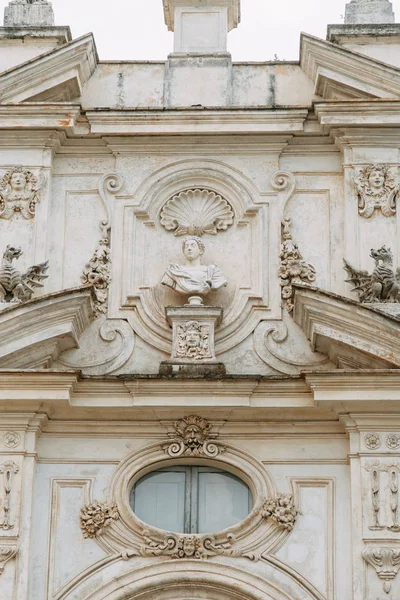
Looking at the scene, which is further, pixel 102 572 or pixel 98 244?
pixel 98 244

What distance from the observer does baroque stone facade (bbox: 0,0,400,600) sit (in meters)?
14.8

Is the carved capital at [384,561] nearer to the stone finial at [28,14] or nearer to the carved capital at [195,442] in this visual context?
the carved capital at [195,442]

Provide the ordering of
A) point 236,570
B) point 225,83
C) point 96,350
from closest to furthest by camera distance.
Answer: point 236,570 → point 96,350 → point 225,83

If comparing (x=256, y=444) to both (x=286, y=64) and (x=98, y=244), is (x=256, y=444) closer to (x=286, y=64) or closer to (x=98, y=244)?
(x=98, y=244)

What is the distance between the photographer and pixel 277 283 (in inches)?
627

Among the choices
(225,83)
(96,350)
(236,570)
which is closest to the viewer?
(236,570)

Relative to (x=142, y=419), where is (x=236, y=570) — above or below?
below

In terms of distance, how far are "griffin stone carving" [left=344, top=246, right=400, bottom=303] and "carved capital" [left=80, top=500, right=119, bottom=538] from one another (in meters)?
3.03

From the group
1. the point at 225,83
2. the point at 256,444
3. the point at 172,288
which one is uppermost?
the point at 225,83

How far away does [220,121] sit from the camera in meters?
16.3

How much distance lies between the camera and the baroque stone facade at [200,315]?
581 inches

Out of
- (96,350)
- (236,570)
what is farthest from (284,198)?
(236,570)

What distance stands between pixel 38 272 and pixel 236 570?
11.0 ft

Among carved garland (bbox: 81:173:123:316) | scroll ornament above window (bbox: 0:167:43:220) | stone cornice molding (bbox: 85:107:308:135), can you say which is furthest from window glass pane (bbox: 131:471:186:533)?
stone cornice molding (bbox: 85:107:308:135)
